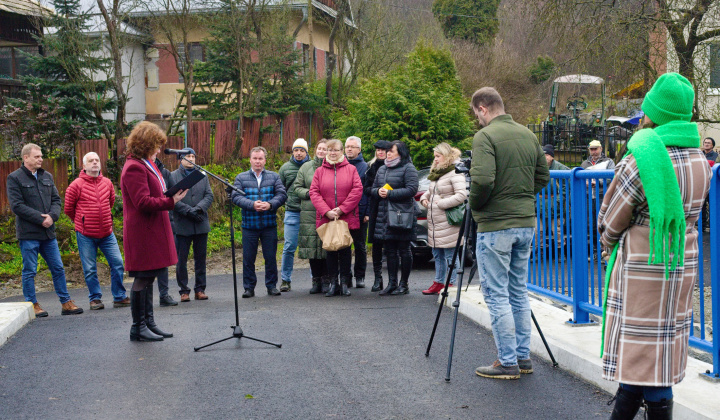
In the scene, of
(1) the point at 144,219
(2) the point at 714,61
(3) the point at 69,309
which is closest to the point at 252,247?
(3) the point at 69,309

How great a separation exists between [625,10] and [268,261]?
29.4 feet

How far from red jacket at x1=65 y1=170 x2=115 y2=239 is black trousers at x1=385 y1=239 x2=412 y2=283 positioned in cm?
363

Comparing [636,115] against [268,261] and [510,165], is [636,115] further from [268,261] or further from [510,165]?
[510,165]

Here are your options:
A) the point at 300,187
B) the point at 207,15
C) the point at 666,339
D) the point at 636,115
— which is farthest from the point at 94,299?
the point at 207,15

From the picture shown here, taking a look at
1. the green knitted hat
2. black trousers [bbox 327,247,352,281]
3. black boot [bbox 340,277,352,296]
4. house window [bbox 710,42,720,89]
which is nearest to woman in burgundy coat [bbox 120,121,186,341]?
black trousers [bbox 327,247,352,281]

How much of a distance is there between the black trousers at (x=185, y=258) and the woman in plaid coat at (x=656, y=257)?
692 cm

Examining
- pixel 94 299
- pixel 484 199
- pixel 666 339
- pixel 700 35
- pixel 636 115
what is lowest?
pixel 94 299

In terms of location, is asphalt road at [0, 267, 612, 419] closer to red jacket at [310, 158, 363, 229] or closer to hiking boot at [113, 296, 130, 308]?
hiking boot at [113, 296, 130, 308]

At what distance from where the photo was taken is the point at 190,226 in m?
9.70

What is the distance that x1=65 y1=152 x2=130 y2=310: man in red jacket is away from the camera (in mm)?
9352

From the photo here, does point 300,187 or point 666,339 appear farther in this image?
point 300,187

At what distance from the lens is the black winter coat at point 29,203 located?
350 inches

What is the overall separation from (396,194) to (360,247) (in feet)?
3.60

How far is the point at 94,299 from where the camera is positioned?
31.4ft
